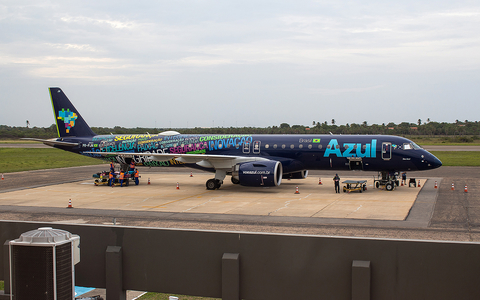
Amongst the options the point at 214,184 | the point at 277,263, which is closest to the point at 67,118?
the point at 214,184

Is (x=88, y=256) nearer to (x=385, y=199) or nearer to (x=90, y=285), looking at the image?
(x=90, y=285)

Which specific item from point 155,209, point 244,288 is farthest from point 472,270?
point 155,209

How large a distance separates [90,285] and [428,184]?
31.6m

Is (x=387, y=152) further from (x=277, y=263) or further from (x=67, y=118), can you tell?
(x=67, y=118)

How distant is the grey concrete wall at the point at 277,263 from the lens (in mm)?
5363

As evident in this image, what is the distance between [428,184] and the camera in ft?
108

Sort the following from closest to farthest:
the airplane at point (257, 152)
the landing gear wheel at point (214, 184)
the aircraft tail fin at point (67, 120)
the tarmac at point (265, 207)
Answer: the tarmac at point (265, 207) → the airplane at point (257, 152) → the landing gear wheel at point (214, 184) → the aircraft tail fin at point (67, 120)

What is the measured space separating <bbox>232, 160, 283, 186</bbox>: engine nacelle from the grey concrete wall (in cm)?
2153

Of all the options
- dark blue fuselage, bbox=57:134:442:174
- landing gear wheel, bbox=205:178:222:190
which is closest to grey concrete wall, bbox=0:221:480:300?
dark blue fuselage, bbox=57:134:442:174

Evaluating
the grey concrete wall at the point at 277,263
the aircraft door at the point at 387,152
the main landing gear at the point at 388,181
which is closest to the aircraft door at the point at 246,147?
the aircraft door at the point at 387,152

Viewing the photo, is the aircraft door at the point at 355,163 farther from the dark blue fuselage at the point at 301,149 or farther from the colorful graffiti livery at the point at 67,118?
the colorful graffiti livery at the point at 67,118

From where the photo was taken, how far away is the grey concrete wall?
5.36 metres

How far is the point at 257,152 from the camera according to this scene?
31.5 metres

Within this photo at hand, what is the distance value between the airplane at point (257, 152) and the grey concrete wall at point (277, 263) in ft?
70.7
